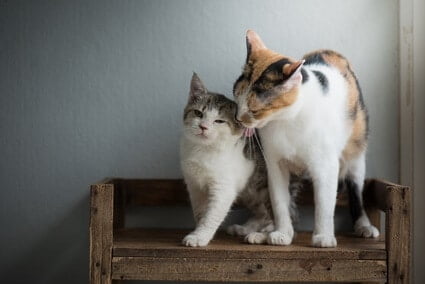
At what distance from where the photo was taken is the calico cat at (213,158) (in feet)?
4.87

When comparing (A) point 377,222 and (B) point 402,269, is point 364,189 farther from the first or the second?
(B) point 402,269

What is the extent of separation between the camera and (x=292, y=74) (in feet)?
4.27

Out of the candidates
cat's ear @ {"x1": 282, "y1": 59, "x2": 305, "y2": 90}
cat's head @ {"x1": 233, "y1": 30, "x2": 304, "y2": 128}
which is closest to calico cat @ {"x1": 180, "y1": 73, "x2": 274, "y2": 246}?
cat's head @ {"x1": 233, "y1": 30, "x2": 304, "y2": 128}

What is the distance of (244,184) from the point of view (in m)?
1.57

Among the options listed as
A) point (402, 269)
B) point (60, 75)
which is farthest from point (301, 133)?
point (60, 75)

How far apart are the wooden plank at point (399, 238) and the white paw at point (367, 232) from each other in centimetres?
25

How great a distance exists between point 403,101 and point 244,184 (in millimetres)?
626

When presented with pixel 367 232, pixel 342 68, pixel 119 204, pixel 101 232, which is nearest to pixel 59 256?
pixel 119 204

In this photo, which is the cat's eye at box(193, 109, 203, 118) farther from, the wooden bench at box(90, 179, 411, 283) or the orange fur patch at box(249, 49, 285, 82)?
the wooden bench at box(90, 179, 411, 283)

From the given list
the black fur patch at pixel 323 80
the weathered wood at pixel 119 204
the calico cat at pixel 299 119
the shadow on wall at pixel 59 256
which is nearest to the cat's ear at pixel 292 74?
the calico cat at pixel 299 119

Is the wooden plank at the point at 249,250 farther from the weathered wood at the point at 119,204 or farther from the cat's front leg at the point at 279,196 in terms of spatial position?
the weathered wood at the point at 119,204

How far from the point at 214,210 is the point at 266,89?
375 mm

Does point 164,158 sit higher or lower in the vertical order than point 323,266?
higher

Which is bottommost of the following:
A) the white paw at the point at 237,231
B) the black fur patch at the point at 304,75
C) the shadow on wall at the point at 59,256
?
the shadow on wall at the point at 59,256
